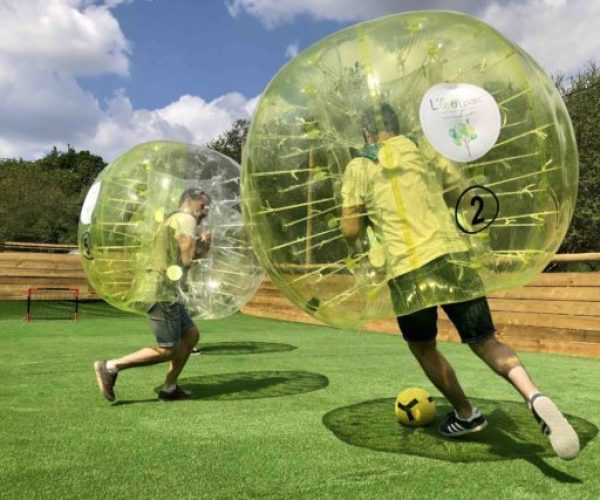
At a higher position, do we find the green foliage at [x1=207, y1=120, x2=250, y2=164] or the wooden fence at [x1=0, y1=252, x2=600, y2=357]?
the green foliage at [x1=207, y1=120, x2=250, y2=164]

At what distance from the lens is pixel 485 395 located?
5074mm

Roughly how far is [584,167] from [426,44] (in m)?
16.0

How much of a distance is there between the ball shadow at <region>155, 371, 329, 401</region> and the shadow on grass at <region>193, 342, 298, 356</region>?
1.99m

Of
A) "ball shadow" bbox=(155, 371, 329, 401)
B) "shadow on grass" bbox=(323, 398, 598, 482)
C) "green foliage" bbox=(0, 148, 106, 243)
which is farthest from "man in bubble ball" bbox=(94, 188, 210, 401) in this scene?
"green foliage" bbox=(0, 148, 106, 243)

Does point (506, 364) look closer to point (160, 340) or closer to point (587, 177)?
point (160, 340)

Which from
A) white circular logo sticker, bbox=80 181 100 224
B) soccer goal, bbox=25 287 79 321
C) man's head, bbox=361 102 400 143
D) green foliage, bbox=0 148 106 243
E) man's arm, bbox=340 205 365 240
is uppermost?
green foliage, bbox=0 148 106 243

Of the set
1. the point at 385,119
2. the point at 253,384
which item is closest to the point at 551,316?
the point at 253,384

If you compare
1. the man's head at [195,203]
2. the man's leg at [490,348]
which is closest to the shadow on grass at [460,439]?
the man's leg at [490,348]

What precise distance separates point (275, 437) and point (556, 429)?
158 cm

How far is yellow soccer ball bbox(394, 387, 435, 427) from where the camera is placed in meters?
3.88

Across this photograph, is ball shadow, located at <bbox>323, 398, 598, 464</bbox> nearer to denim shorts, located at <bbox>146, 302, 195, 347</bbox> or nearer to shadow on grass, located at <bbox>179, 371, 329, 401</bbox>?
shadow on grass, located at <bbox>179, 371, 329, 401</bbox>

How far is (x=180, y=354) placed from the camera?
499 centimetres

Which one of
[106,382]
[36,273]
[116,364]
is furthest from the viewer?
[36,273]

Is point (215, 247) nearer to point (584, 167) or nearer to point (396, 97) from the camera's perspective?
point (396, 97)
